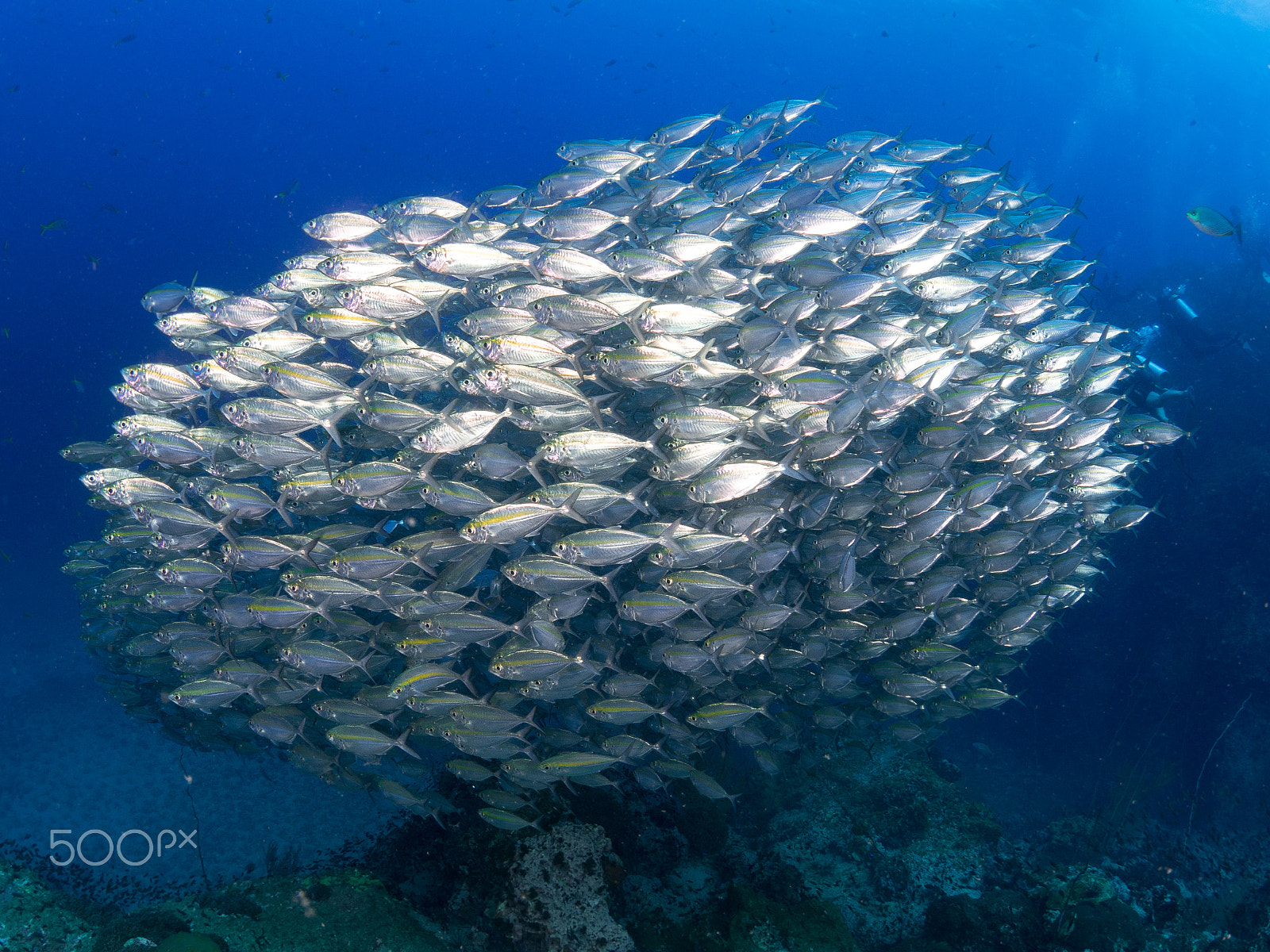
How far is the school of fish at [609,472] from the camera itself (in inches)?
162

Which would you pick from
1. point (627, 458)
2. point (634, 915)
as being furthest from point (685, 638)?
point (634, 915)

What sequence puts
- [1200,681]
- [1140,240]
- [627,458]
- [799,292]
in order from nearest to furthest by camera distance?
[627,458]
[799,292]
[1200,681]
[1140,240]

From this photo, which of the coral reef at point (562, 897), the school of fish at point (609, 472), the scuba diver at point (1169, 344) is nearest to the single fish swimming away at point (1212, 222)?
the scuba diver at point (1169, 344)

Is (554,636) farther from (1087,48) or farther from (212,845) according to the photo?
(1087,48)

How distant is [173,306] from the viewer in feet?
18.2

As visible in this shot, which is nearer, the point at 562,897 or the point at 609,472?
the point at 609,472

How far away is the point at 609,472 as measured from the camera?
432 cm

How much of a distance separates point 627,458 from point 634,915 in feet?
14.4

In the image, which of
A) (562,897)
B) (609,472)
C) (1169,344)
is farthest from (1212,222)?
(562,897)

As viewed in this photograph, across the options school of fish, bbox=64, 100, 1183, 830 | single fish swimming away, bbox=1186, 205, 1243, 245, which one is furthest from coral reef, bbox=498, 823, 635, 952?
single fish swimming away, bbox=1186, 205, 1243, 245

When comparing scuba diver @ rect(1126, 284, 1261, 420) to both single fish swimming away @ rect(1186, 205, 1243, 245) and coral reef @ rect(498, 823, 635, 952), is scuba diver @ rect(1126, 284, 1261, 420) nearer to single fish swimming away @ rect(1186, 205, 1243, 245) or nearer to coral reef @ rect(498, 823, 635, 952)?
single fish swimming away @ rect(1186, 205, 1243, 245)

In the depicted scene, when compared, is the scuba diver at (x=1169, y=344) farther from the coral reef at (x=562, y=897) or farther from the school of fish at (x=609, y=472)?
the coral reef at (x=562, y=897)

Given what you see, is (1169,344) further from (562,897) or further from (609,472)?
(562,897)

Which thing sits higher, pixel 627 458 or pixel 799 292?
pixel 799 292
